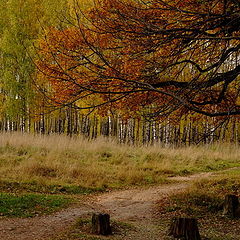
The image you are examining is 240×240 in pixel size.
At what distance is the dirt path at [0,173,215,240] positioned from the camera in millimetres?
5266

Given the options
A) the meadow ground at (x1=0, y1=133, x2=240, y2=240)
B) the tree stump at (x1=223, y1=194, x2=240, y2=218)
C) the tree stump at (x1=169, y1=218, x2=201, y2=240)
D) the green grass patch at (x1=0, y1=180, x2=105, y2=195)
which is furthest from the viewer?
the green grass patch at (x1=0, y1=180, x2=105, y2=195)

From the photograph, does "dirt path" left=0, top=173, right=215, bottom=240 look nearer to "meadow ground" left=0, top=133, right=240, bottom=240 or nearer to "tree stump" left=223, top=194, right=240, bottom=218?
"meadow ground" left=0, top=133, right=240, bottom=240

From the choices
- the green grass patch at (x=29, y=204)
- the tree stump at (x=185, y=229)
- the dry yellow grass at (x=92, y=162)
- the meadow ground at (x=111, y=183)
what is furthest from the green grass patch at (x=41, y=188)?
the tree stump at (x=185, y=229)

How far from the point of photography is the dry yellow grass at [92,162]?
1001 centimetres

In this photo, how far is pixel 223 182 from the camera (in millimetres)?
9672

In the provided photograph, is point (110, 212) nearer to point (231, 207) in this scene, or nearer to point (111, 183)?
point (231, 207)

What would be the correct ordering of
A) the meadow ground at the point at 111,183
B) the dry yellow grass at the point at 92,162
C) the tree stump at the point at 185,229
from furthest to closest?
1. the dry yellow grass at the point at 92,162
2. the meadow ground at the point at 111,183
3. the tree stump at the point at 185,229

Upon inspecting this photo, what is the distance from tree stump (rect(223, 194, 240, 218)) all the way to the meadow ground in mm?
218

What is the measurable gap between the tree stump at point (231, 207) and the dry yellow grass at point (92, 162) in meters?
4.05

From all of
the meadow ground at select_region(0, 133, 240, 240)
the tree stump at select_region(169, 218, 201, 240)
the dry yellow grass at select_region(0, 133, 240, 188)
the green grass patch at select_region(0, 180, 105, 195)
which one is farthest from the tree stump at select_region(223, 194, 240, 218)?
the dry yellow grass at select_region(0, 133, 240, 188)

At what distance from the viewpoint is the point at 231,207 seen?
6.63 m

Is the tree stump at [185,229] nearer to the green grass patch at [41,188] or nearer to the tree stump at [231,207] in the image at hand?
the tree stump at [231,207]

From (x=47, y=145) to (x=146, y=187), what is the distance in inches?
229

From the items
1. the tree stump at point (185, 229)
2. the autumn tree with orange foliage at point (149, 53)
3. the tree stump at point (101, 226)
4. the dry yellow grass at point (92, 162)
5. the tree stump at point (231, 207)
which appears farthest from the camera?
the dry yellow grass at point (92, 162)
